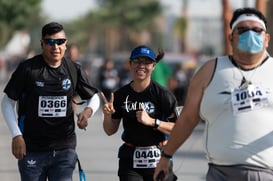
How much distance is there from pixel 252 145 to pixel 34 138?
2348mm

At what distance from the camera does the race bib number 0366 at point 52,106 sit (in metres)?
7.14

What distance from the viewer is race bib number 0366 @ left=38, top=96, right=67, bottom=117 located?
23.4 feet

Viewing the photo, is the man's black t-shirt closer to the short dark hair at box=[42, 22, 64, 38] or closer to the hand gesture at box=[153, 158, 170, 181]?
the short dark hair at box=[42, 22, 64, 38]

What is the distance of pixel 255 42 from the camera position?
5.35m

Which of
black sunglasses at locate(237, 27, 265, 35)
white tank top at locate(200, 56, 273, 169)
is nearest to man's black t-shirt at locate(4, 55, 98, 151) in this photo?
white tank top at locate(200, 56, 273, 169)

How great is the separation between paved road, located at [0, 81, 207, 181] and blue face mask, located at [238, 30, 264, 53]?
7080 millimetres

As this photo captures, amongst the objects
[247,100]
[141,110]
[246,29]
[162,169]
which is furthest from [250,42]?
[141,110]

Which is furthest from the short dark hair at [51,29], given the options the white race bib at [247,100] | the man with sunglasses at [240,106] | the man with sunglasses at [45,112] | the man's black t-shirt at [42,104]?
the white race bib at [247,100]

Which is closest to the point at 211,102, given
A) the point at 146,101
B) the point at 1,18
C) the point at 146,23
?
the point at 146,101

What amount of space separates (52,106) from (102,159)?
8.25m

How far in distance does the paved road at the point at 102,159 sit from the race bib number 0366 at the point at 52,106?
5.05 metres

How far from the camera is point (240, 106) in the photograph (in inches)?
211

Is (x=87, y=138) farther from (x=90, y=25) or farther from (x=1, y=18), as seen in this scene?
(x=90, y=25)

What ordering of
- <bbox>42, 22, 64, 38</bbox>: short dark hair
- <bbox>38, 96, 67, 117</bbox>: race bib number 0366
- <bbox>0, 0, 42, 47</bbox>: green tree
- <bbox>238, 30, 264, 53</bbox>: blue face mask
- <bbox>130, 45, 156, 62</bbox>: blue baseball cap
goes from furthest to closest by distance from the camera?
<bbox>0, 0, 42, 47</bbox>: green tree → <bbox>130, 45, 156, 62</bbox>: blue baseball cap → <bbox>42, 22, 64, 38</bbox>: short dark hair → <bbox>38, 96, 67, 117</bbox>: race bib number 0366 → <bbox>238, 30, 264, 53</bbox>: blue face mask
